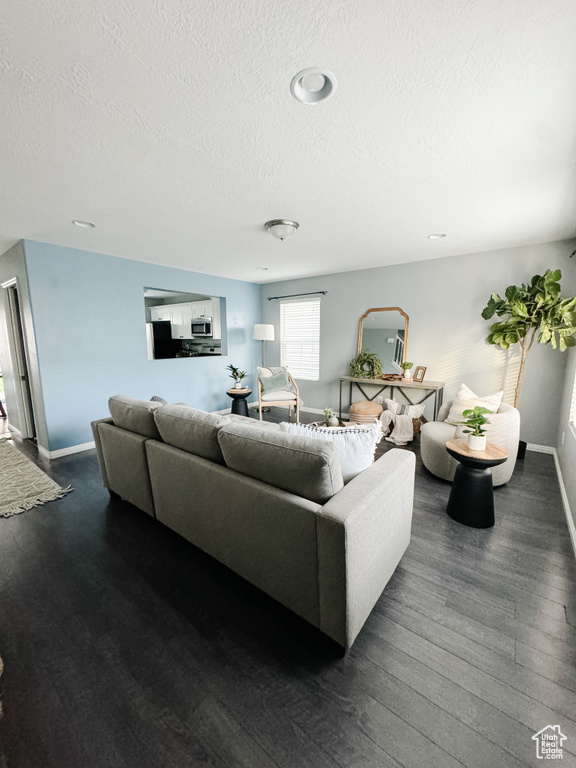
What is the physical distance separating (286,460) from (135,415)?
1.39 m

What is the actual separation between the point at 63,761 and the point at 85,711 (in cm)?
14

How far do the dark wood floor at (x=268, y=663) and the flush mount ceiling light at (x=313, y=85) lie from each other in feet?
7.89

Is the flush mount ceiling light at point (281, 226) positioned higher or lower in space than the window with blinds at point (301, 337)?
higher

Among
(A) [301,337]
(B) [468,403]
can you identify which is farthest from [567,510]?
(A) [301,337]

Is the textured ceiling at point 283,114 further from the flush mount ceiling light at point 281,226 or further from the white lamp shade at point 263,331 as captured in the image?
the white lamp shade at point 263,331

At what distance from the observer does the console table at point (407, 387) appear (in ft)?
13.3

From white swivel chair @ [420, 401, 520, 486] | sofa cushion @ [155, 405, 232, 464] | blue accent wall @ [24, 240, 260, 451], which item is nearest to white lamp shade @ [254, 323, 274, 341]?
blue accent wall @ [24, 240, 260, 451]

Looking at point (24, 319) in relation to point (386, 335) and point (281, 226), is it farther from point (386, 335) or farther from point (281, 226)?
point (386, 335)

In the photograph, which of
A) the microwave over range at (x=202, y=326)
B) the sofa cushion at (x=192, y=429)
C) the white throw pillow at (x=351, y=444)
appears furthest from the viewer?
the microwave over range at (x=202, y=326)

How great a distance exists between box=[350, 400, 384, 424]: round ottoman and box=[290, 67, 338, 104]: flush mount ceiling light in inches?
139

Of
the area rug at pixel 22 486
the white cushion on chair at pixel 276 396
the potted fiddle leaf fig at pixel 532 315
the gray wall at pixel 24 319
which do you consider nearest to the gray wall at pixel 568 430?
the potted fiddle leaf fig at pixel 532 315

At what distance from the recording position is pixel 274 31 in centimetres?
104

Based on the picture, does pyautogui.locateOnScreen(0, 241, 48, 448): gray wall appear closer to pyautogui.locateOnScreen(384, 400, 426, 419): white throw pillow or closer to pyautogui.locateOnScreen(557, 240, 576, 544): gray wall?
pyautogui.locateOnScreen(384, 400, 426, 419): white throw pillow

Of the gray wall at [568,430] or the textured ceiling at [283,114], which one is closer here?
the textured ceiling at [283,114]
